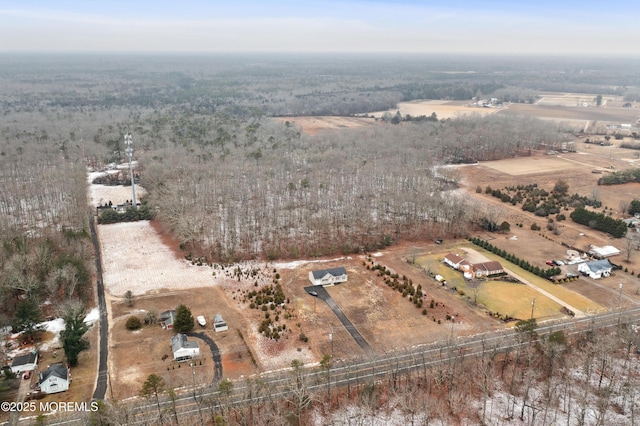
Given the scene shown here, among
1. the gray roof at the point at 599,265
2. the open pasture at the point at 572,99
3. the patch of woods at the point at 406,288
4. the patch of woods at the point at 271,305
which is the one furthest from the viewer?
the open pasture at the point at 572,99

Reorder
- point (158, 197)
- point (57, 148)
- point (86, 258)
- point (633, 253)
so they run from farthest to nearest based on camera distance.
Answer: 1. point (57, 148)
2. point (158, 197)
3. point (633, 253)
4. point (86, 258)

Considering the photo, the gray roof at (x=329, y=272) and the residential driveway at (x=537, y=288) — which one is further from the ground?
the gray roof at (x=329, y=272)

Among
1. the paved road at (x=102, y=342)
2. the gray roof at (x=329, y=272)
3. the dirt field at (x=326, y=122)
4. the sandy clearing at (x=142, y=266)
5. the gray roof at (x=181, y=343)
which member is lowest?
the paved road at (x=102, y=342)

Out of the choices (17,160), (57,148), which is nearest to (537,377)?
(17,160)

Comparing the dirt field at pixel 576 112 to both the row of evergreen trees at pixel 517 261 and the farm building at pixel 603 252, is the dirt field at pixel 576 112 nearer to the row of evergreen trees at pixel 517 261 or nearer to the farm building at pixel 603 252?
the farm building at pixel 603 252

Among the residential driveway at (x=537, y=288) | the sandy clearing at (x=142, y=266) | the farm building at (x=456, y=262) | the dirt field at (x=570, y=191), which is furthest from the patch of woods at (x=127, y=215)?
the dirt field at (x=570, y=191)

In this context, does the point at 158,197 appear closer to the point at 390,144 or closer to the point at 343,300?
the point at 343,300
